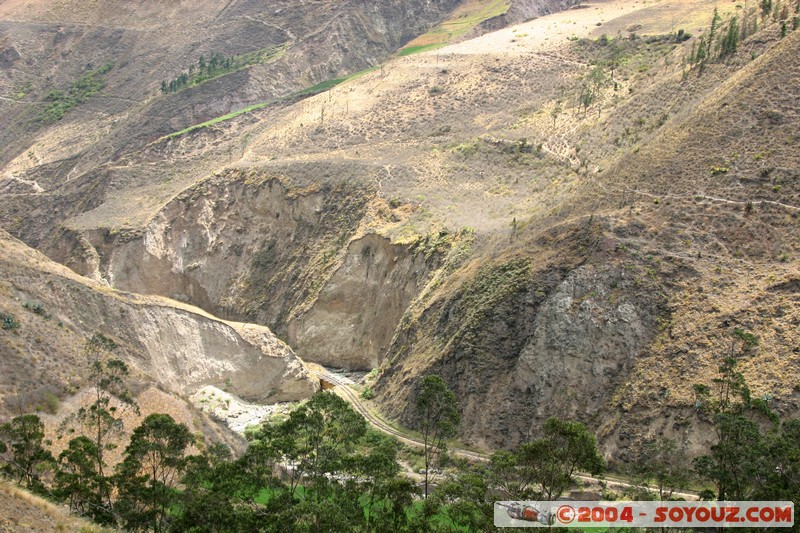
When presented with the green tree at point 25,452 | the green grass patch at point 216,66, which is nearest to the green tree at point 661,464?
the green tree at point 25,452

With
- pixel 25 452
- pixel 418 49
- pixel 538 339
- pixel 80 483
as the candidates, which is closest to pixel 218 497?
pixel 80 483

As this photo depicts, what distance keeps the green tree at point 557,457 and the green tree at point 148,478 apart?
13.6 metres

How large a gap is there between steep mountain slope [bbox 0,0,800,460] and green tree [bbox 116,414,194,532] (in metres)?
18.9

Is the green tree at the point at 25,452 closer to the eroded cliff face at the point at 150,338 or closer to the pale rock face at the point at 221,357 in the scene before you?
the eroded cliff face at the point at 150,338

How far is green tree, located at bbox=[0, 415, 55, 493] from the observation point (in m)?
34.0

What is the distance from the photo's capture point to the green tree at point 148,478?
32094mm

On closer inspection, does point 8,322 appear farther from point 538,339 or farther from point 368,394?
point 538,339

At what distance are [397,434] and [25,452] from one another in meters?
22.4

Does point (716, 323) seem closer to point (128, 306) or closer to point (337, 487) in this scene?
point (337, 487)

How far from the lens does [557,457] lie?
3419 cm

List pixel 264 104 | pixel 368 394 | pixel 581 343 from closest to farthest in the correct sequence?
pixel 581 343 → pixel 368 394 → pixel 264 104

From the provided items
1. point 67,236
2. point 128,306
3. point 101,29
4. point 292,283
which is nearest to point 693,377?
point 128,306

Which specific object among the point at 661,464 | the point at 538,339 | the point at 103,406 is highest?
the point at 103,406

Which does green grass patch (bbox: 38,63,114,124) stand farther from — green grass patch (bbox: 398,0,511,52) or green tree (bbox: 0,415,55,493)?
green tree (bbox: 0,415,55,493)
